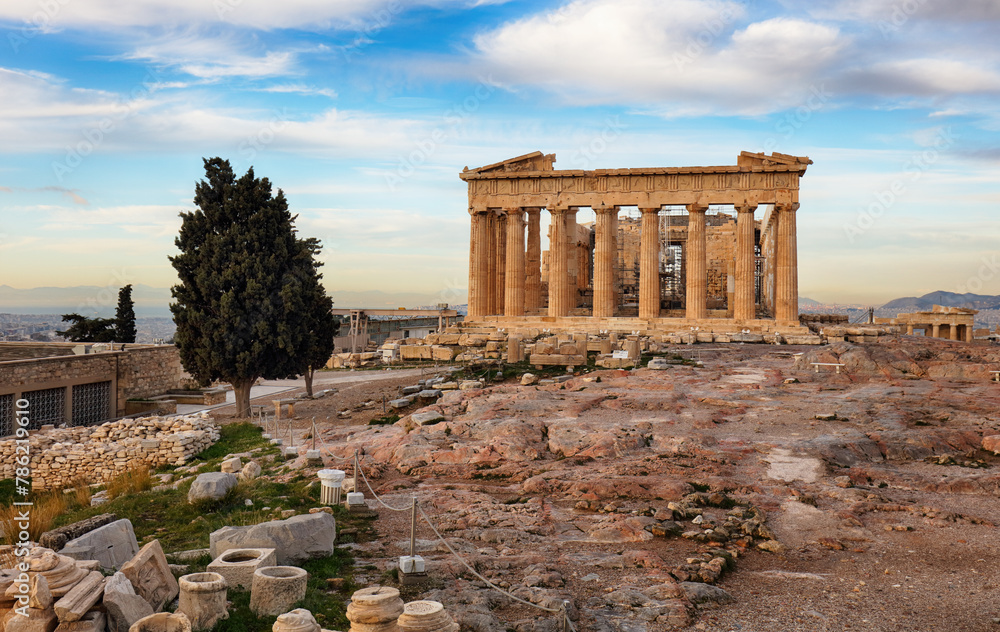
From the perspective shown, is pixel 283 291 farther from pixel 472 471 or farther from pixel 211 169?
pixel 472 471

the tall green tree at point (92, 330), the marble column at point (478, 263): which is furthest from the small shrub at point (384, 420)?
the tall green tree at point (92, 330)

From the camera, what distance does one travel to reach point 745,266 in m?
39.0

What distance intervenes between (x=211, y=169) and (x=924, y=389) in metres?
22.0

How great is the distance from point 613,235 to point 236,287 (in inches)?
960

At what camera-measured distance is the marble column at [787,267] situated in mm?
38156

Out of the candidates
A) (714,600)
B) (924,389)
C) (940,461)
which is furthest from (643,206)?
(714,600)

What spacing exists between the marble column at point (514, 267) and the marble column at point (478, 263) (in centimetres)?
154

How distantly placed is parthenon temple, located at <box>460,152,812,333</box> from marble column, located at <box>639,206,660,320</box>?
0.06m

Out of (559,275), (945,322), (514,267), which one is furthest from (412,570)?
(945,322)

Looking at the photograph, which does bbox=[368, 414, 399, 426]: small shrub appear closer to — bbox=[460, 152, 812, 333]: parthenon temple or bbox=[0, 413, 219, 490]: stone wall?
bbox=[0, 413, 219, 490]: stone wall

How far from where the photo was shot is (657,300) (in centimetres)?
4019

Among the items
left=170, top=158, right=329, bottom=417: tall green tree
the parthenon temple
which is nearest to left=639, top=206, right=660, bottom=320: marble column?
the parthenon temple

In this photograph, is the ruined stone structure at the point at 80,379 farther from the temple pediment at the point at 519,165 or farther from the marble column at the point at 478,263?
the temple pediment at the point at 519,165

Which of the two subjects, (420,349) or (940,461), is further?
(420,349)
